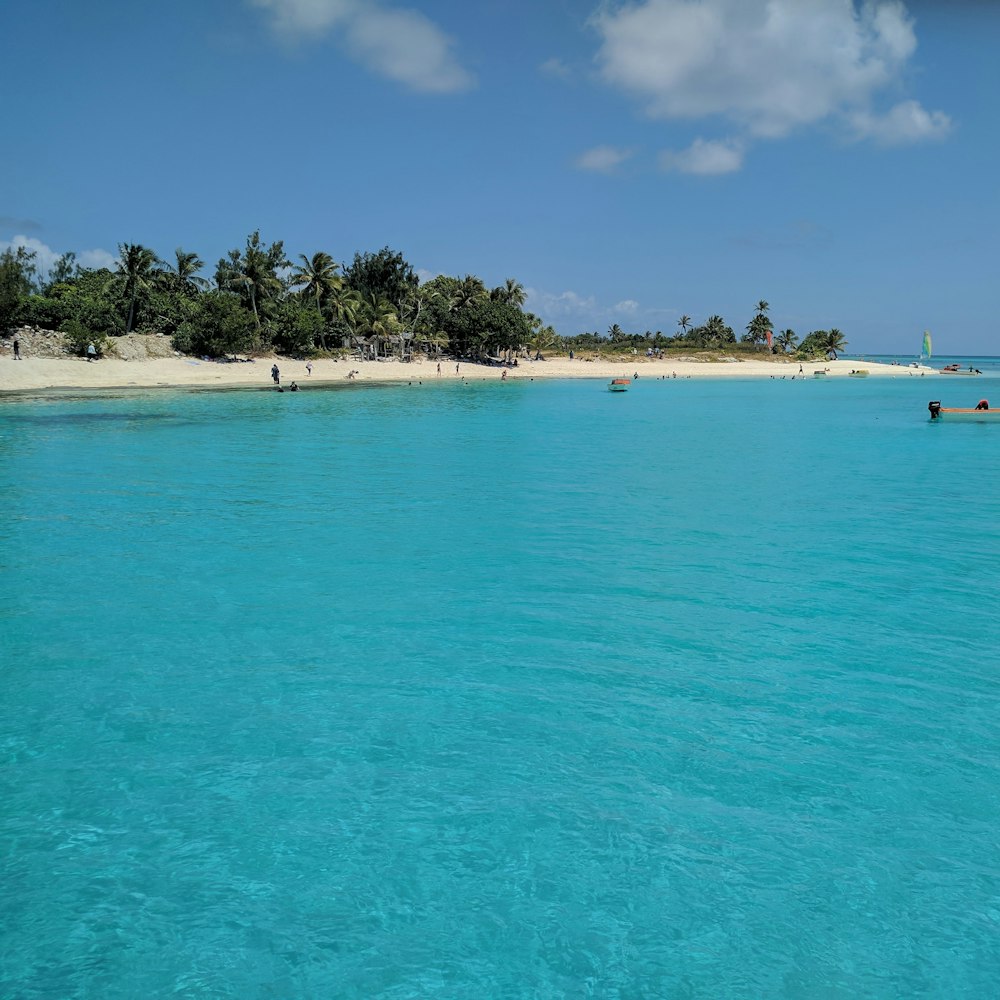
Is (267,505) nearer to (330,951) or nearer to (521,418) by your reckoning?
(330,951)

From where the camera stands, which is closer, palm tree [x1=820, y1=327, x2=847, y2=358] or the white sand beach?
the white sand beach

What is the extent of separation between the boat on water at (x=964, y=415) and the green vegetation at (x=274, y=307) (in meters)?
56.4

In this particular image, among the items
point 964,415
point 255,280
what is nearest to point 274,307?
point 255,280

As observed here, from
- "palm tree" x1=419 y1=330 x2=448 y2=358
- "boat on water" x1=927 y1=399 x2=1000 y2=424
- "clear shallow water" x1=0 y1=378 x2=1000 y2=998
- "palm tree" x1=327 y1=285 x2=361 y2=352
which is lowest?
"clear shallow water" x1=0 y1=378 x2=1000 y2=998

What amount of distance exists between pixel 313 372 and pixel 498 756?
7843 cm

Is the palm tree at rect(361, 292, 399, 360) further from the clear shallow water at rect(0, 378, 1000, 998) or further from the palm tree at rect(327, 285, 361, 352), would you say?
the clear shallow water at rect(0, 378, 1000, 998)

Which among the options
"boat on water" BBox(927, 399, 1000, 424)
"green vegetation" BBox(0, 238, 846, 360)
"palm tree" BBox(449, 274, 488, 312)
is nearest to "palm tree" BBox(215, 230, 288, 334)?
"green vegetation" BBox(0, 238, 846, 360)

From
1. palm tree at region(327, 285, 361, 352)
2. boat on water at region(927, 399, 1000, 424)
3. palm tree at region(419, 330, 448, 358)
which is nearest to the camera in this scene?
boat on water at region(927, 399, 1000, 424)

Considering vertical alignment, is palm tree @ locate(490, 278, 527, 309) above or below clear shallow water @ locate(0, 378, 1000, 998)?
above

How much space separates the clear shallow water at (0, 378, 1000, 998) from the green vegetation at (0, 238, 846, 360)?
200 feet

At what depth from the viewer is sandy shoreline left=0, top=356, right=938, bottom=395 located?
61.5 metres

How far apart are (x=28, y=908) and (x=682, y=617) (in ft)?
28.3

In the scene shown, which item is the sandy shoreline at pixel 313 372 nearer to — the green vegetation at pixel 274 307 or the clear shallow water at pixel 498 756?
the green vegetation at pixel 274 307

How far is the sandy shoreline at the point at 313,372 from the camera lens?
202 feet
